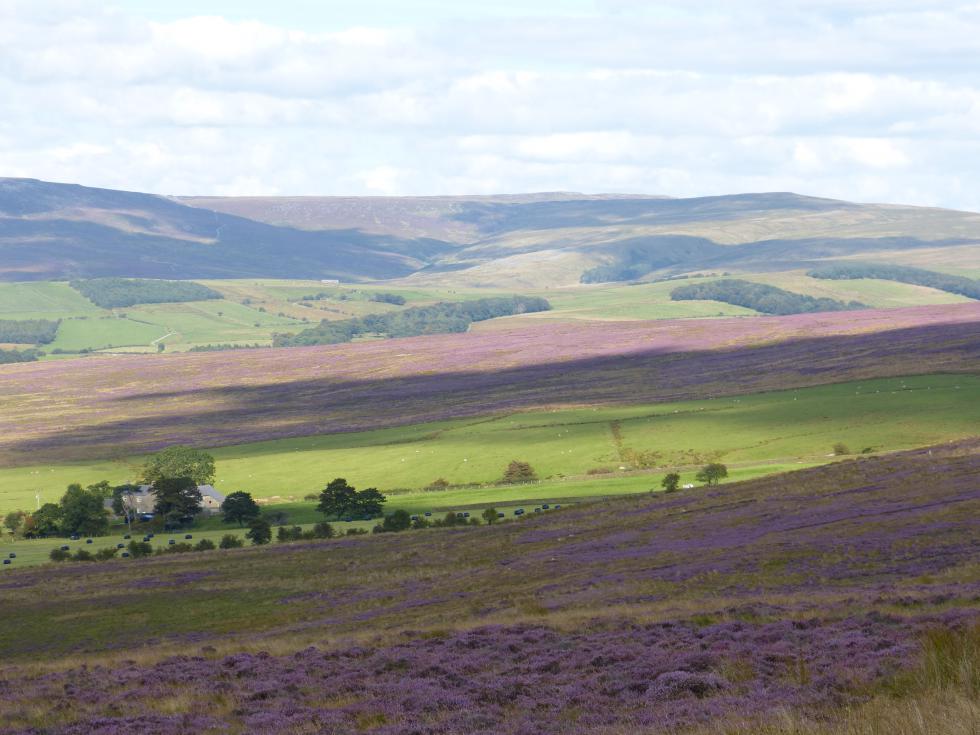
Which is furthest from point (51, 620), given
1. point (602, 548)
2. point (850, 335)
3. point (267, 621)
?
point (850, 335)

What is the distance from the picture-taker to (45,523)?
92.2m

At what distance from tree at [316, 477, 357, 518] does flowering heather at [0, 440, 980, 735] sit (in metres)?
17.3

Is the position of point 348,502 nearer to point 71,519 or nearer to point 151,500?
point 71,519

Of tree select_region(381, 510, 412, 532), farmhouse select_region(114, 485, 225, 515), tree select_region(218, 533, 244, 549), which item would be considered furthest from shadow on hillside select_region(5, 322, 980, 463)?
tree select_region(218, 533, 244, 549)

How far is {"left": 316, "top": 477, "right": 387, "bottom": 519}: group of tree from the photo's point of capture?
8631 centimetres

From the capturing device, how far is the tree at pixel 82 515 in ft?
299

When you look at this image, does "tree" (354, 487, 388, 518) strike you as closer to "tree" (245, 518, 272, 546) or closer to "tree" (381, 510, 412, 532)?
"tree" (381, 510, 412, 532)

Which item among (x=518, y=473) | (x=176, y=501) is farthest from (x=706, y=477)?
(x=176, y=501)

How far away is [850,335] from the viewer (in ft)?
555

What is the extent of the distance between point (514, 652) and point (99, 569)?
44951 millimetres

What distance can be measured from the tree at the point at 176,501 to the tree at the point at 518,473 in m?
23.3

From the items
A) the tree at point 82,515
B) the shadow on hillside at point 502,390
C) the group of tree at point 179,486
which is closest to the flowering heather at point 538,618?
the group of tree at point 179,486

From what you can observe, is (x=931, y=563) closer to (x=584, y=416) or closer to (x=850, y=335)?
(x=584, y=416)

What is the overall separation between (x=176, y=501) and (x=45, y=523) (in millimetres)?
9366
